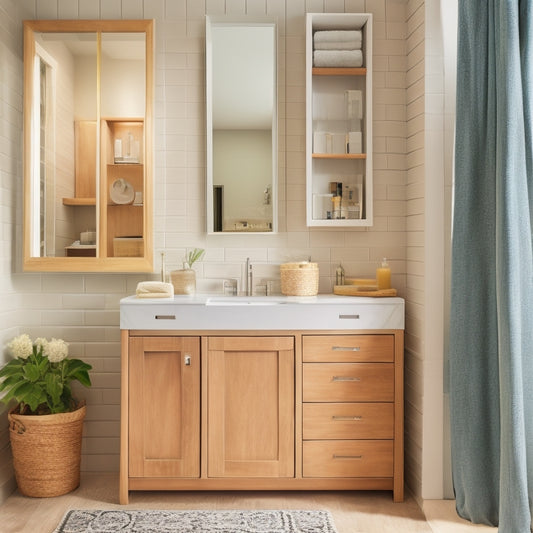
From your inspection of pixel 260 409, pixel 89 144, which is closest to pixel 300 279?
pixel 260 409

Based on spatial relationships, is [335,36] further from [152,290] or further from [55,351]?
[55,351]

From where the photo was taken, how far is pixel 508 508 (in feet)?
7.16

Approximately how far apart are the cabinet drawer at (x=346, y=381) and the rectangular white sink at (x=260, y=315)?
0.19 meters

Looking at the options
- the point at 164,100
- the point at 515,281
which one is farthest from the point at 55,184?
the point at 515,281

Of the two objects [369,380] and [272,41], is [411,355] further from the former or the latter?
[272,41]

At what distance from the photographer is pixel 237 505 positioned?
9.65 feet

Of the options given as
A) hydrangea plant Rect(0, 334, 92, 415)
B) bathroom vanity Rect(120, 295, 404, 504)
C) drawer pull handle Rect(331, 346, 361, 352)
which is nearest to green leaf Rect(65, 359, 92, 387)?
hydrangea plant Rect(0, 334, 92, 415)

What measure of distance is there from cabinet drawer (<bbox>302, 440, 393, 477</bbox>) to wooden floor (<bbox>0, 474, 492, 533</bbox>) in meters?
0.14

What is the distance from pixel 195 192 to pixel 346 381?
4.24 feet

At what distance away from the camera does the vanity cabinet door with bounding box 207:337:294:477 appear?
2938 mm

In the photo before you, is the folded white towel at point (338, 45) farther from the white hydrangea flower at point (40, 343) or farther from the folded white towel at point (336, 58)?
the white hydrangea flower at point (40, 343)

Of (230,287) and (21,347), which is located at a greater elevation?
(230,287)

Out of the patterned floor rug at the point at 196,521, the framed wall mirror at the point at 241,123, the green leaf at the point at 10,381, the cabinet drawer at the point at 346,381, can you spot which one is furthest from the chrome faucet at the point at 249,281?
the green leaf at the point at 10,381

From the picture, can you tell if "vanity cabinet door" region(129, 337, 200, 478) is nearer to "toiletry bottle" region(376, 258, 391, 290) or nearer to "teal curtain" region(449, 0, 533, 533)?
"toiletry bottle" region(376, 258, 391, 290)
